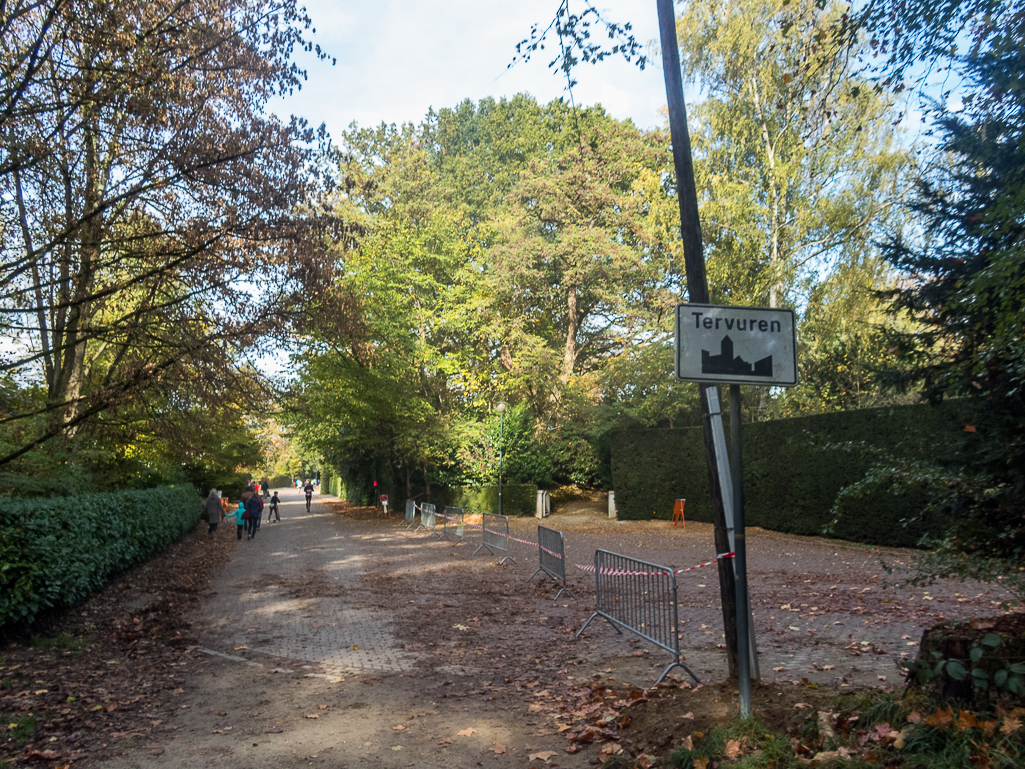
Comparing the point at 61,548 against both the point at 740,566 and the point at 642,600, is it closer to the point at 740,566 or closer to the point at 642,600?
the point at 642,600

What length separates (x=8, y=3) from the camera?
8.40 m

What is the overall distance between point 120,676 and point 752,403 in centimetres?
2411

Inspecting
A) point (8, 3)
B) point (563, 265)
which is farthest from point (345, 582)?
point (563, 265)

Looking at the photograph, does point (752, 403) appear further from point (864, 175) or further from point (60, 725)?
point (60, 725)

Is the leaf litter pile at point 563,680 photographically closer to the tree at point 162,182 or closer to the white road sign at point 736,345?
the white road sign at point 736,345

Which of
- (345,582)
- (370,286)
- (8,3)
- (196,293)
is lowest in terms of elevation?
(345,582)

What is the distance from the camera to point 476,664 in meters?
7.73

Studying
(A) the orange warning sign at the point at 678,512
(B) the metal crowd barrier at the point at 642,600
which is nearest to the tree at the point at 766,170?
(A) the orange warning sign at the point at 678,512

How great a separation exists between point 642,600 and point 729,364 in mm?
3557

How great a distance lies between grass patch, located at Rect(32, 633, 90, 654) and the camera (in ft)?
26.3

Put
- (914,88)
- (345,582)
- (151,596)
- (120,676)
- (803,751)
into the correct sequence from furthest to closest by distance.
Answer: (345,582) → (151,596) → (120,676) → (914,88) → (803,751)

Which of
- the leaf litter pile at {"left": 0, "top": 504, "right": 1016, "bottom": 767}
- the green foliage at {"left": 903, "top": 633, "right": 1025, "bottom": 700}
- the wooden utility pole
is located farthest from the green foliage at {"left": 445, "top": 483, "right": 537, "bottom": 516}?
the green foliage at {"left": 903, "top": 633, "right": 1025, "bottom": 700}

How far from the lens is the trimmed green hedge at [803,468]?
15016 mm

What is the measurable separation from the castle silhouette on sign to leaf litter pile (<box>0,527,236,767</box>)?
476cm
